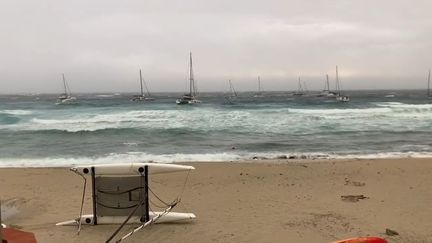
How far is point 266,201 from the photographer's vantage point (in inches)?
356

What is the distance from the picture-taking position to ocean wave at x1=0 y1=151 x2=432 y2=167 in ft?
49.9

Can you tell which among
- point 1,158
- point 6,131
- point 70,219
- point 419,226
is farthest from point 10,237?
point 6,131

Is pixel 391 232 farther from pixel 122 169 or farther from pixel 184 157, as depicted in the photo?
pixel 184 157

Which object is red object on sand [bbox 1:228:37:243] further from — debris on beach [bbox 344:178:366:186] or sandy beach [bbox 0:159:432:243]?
debris on beach [bbox 344:178:366:186]

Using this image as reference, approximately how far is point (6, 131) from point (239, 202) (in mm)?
21604

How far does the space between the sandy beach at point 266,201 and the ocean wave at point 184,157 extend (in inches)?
64.9

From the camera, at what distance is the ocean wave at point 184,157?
15.2 meters

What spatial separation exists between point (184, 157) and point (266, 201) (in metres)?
7.43

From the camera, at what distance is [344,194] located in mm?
9680

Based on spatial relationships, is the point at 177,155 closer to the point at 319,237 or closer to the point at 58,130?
the point at 319,237

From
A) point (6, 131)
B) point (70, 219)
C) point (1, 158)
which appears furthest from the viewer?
point (6, 131)

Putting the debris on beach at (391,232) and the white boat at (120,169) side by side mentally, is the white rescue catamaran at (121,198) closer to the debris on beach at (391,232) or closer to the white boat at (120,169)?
the white boat at (120,169)

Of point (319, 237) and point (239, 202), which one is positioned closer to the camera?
point (319, 237)

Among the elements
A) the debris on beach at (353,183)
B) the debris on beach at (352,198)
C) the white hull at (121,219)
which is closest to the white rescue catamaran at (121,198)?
the white hull at (121,219)
